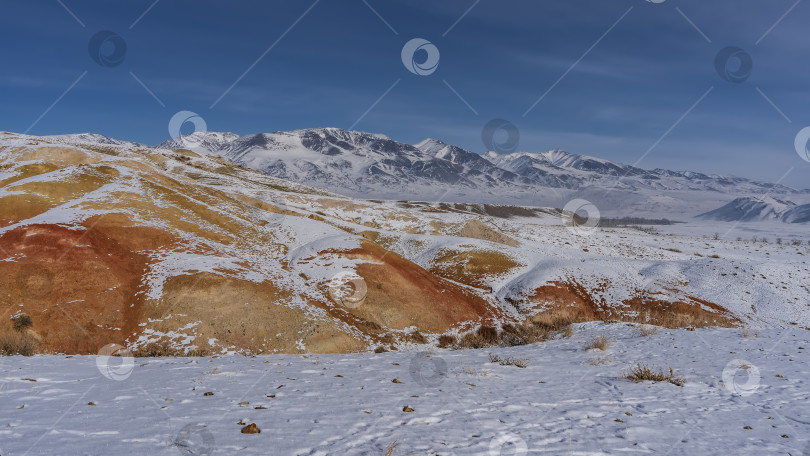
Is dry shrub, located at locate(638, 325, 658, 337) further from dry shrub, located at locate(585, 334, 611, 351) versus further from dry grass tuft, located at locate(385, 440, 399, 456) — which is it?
dry grass tuft, located at locate(385, 440, 399, 456)

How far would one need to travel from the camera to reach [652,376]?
10641 mm

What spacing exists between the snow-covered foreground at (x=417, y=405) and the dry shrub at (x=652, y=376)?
0.76 ft

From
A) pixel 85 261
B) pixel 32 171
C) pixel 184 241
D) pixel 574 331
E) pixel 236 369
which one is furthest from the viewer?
pixel 32 171

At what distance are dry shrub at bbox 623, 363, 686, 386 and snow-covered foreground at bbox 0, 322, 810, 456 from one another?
0.23 m

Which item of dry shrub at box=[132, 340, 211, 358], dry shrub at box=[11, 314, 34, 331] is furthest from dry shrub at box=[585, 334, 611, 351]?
dry shrub at box=[11, 314, 34, 331]

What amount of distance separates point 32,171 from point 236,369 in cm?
5364

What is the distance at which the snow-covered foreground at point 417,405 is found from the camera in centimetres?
674

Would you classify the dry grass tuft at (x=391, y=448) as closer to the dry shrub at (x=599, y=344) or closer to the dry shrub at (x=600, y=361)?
the dry shrub at (x=600, y=361)

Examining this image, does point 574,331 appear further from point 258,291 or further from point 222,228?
point 222,228

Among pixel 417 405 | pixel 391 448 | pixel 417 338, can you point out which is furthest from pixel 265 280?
pixel 391 448

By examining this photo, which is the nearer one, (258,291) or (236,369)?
(236,369)

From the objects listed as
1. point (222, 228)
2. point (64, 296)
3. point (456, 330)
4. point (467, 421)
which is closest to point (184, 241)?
point (222, 228)

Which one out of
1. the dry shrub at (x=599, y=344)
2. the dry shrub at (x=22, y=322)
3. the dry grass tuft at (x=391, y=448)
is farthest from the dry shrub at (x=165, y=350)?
the dry shrub at (x=599, y=344)

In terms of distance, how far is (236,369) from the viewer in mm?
12555
